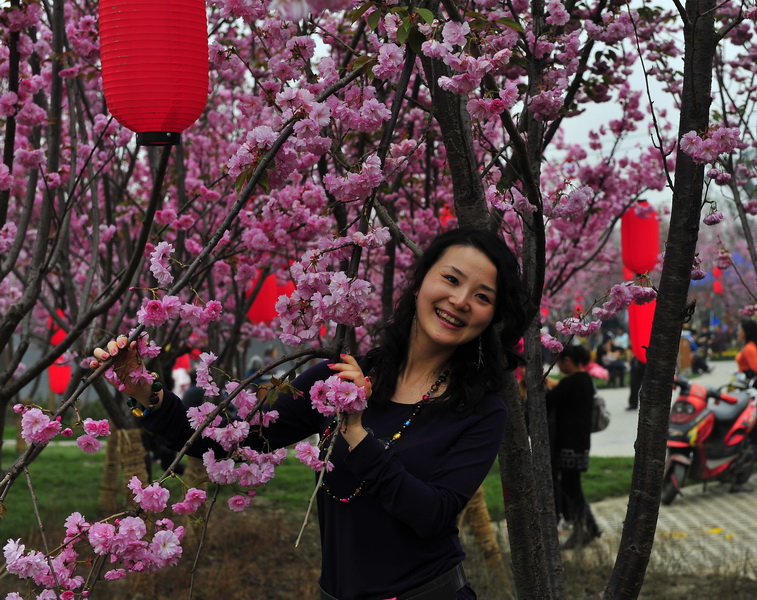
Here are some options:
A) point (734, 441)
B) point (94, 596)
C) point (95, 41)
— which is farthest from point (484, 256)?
point (734, 441)

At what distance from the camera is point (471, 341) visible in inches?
86.0

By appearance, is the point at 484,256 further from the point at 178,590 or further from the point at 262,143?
the point at 178,590

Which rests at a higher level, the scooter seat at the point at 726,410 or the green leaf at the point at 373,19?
the green leaf at the point at 373,19

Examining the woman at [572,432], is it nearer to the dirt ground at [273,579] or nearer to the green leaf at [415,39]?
the dirt ground at [273,579]

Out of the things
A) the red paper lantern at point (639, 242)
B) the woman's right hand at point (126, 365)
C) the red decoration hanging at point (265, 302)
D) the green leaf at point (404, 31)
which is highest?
the green leaf at point (404, 31)

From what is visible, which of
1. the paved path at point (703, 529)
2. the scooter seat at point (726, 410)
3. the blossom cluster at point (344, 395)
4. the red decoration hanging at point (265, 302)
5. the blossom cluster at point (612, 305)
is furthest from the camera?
the scooter seat at point (726, 410)

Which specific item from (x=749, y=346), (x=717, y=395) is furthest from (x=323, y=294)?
(x=749, y=346)

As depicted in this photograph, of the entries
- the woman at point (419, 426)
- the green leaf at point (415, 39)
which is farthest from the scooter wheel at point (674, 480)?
the green leaf at point (415, 39)

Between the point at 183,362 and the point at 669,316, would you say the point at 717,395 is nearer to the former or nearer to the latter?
the point at 669,316

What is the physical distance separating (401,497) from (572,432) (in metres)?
4.89

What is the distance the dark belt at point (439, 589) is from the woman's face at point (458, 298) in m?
0.52

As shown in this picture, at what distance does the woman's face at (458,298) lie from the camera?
207cm

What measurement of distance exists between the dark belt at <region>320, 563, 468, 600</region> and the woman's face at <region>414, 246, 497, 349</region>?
52 cm

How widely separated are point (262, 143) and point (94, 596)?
3.56 metres
